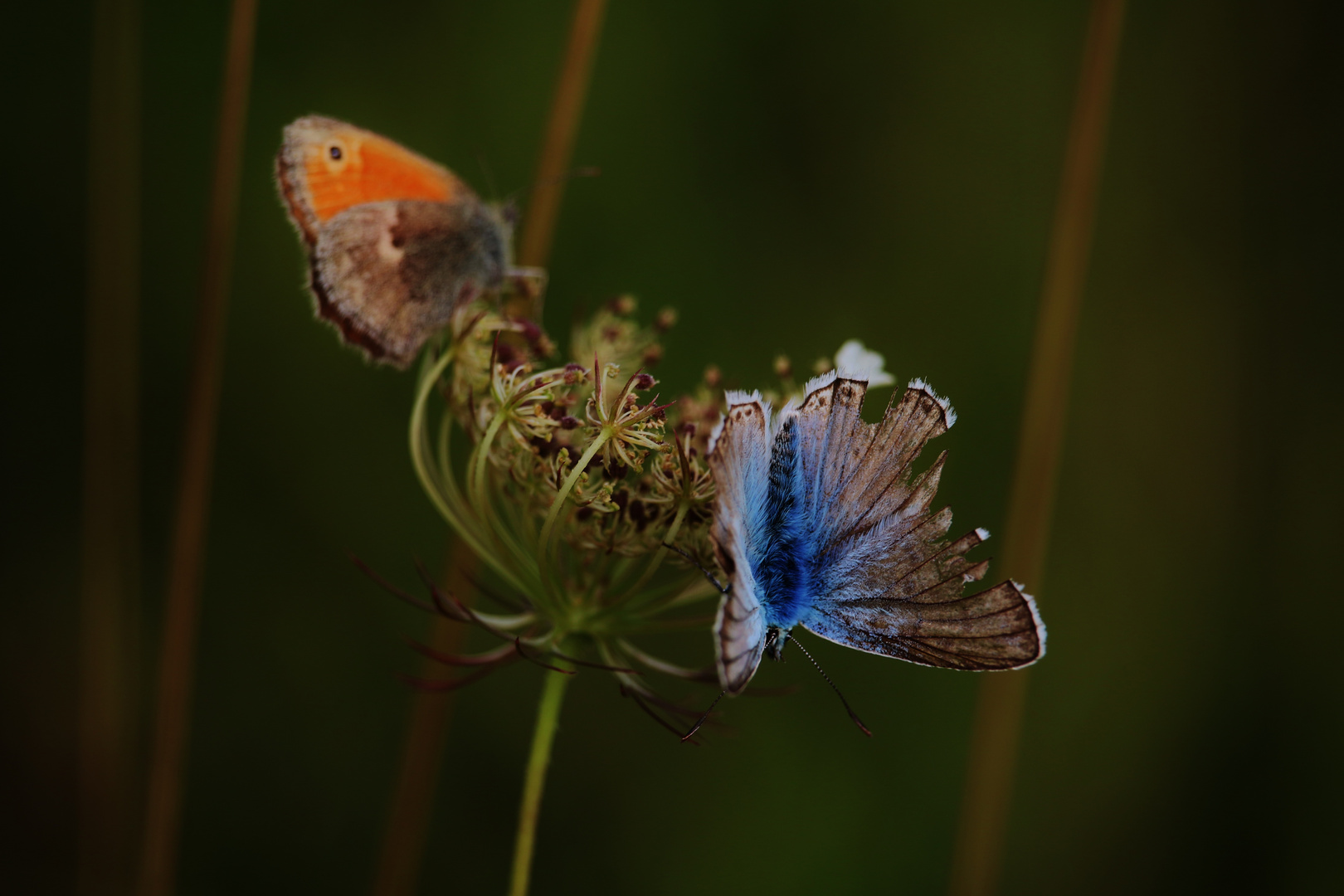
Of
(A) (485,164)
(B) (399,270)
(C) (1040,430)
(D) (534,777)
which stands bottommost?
(D) (534,777)

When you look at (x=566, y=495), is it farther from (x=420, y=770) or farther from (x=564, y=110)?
(x=564, y=110)

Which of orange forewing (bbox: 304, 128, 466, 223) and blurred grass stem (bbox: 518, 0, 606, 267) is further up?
blurred grass stem (bbox: 518, 0, 606, 267)

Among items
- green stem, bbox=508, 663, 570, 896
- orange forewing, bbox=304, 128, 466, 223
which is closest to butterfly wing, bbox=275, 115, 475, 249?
orange forewing, bbox=304, 128, 466, 223

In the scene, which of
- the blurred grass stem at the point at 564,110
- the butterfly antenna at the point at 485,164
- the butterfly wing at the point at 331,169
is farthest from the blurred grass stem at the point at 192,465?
the butterfly antenna at the point at 485,164

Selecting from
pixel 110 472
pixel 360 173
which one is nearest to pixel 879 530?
pixel 360 173

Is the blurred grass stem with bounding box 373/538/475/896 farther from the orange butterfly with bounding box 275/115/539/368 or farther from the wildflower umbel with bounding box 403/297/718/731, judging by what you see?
the orange butterfly with bounding box 275/115/539/368

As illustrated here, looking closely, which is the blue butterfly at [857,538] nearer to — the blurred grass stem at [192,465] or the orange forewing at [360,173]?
the orange forewing at [360,173]

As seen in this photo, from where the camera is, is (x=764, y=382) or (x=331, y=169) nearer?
(x=331, y=169)
